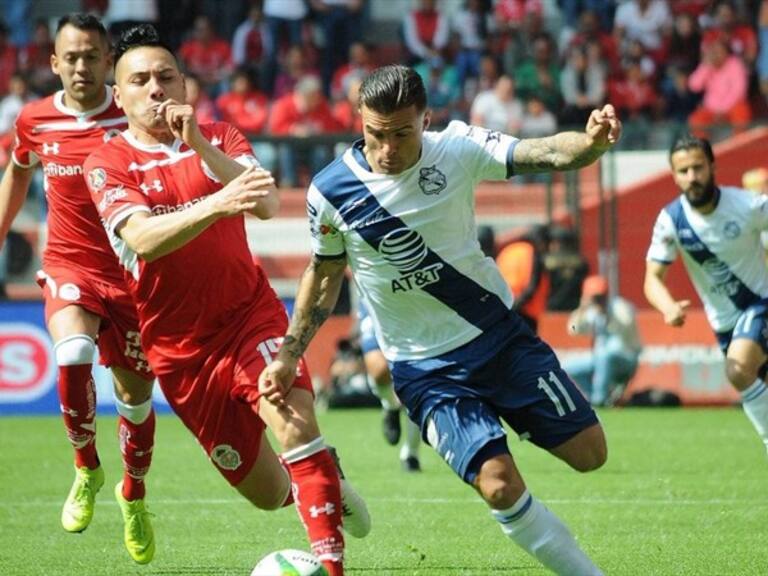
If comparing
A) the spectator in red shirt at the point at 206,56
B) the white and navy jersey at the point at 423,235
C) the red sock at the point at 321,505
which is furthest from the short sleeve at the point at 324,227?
the spectator in red shirt at the point at 206,56

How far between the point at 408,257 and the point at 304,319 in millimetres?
511

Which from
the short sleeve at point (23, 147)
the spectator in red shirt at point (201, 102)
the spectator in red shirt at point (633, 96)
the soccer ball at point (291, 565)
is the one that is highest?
the short sleeve at point (23, 147)

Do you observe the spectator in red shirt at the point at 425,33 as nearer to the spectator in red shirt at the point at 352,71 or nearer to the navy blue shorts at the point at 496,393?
the spectator in red shirt at the point at 352,71

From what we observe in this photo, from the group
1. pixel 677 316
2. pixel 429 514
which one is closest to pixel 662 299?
pixel 677 316

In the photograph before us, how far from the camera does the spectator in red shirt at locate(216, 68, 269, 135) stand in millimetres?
21016

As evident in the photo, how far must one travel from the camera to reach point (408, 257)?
632 cm

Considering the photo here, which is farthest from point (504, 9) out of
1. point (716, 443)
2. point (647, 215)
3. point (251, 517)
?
point (251, 517)

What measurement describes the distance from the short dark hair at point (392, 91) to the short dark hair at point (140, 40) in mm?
1209

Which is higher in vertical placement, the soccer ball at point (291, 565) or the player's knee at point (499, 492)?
the player's knee at point (499, 492)

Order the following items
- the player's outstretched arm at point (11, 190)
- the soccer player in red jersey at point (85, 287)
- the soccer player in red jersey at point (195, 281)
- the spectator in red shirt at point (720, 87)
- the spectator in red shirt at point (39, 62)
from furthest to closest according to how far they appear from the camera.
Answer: the spectator in red shirt at point (39, 62)
the spectator in red shirt at point (720, 87)
the player's outstretched arm at point (11, 190)
the soccer player in red jersey at point (85, 287)
the soccer player in red jersey at point (195, 281)

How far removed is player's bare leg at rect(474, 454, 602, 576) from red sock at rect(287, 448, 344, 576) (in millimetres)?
632

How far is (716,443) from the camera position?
1381cm

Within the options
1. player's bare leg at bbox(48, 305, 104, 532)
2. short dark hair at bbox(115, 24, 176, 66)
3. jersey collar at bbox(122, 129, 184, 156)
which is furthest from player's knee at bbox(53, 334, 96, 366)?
short dark hair at bbox(115, 24, 176, 66)

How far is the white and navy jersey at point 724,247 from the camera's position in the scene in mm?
10953
